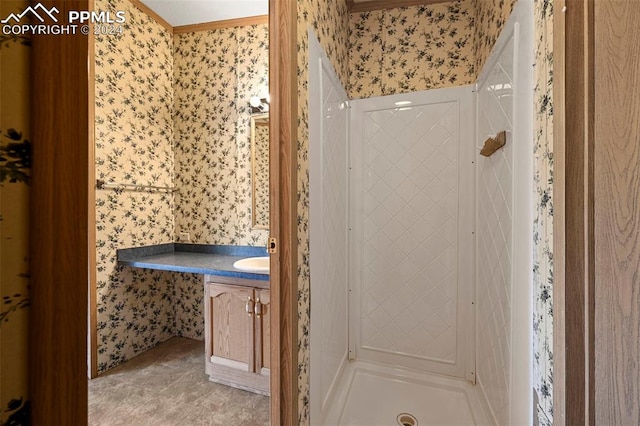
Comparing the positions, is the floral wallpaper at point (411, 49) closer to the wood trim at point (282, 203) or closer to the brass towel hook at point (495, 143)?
the brass towel hook at point (495, 143)

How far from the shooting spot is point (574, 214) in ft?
2.31

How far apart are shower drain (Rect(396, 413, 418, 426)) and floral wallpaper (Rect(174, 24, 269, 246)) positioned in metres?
1.56

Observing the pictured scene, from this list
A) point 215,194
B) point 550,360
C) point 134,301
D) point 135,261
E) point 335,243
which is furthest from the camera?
point 215,194

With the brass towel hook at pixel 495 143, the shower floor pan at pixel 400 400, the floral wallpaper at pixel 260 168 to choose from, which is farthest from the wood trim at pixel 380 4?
the shower floor pan at pixel 400 400

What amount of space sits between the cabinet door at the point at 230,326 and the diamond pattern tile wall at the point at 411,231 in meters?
0.88

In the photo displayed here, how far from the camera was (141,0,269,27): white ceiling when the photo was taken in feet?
7.20

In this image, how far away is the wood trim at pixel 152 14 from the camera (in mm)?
2249

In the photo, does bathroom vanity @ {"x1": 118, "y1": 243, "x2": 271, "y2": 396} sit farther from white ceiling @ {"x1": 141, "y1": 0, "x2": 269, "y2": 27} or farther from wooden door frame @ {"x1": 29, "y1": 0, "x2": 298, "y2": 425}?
white ceiling @ {"x1": 141, "y1": 0, "x2": 269, "y2": 27}

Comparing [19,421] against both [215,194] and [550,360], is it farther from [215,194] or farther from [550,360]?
[215,194]

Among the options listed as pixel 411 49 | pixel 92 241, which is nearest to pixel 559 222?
pixel 411 49

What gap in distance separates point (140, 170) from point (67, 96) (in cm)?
235

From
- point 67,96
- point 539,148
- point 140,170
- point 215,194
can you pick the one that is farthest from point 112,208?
point 539,148

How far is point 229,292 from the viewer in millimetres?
1846

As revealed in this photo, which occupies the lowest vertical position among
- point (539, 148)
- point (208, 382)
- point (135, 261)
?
point (208, 382)
